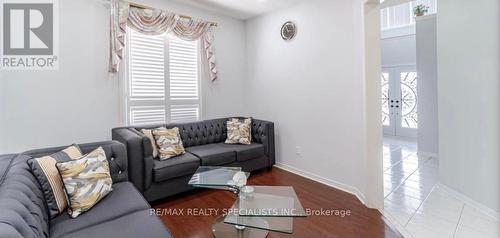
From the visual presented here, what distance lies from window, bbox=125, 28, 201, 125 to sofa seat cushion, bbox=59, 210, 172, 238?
2119 mm

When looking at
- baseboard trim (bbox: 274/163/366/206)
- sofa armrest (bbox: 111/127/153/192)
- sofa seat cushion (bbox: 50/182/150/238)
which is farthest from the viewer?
baseboard trim (bbox: 274/163/366/206)

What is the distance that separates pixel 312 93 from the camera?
140 inches

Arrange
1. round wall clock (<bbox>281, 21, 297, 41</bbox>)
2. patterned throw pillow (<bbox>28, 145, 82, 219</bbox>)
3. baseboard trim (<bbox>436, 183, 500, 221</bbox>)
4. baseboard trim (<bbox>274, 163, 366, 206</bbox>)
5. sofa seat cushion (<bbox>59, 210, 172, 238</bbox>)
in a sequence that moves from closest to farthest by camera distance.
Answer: sofa seat cushion (<bbox>59, 210, 172, 238</bbox>), patterned throw pillow (<bbox>28, 145, 82, 219</bbox>), baseboard trim (<bbox>436, 183, 500, 221</bbox>), baseboard trim (<bbox>274, 163, 366, 206</bbox>), round wall clock (<bbox>281, 21, 297, 41</bbox>)

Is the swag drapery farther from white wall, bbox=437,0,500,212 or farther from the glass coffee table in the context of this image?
white wall, bbox=437,0,500,212

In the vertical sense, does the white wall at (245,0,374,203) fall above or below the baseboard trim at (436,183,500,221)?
above

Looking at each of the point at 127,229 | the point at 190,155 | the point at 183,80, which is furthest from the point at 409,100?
the point at 127,229

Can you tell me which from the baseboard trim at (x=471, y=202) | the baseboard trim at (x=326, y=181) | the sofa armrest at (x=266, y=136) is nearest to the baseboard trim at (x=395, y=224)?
the baseboard trim at (x=326, y=181)

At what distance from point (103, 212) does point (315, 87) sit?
2954 millimetres

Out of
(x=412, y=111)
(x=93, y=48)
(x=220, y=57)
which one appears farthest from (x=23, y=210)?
(x=412, y=111)

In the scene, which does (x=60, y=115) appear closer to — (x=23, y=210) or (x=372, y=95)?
(x=23, y=210)

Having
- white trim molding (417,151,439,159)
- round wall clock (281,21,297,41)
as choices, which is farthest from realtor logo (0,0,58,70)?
white trim molding (417,151,439,159)

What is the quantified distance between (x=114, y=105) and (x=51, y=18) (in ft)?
3.97

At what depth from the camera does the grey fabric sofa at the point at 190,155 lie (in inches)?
103

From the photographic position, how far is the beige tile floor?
2.15 metres
